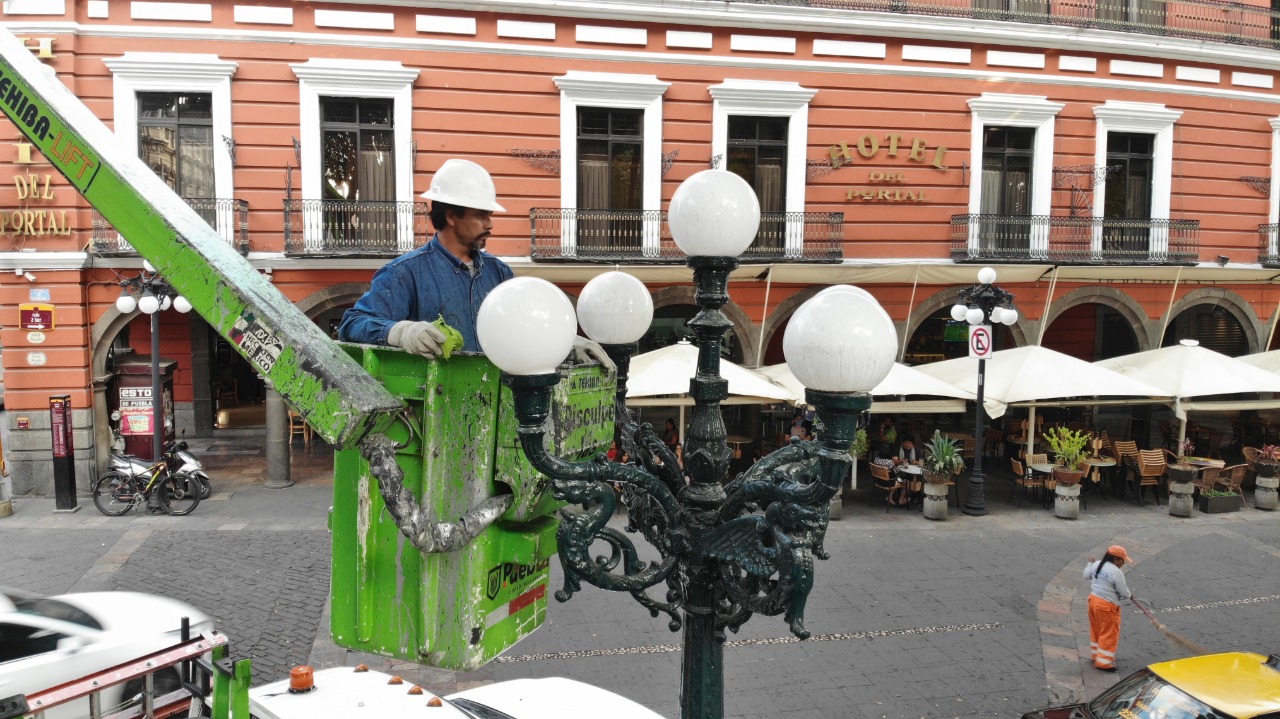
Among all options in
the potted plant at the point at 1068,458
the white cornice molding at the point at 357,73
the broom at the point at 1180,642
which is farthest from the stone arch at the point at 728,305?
the broom at the point at 1180,642

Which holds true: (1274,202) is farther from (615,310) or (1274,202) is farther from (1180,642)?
(615,310)

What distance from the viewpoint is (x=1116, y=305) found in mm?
16500

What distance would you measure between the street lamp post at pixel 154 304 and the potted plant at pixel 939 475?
11348 mm

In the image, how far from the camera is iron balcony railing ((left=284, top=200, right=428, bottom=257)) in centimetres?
1334

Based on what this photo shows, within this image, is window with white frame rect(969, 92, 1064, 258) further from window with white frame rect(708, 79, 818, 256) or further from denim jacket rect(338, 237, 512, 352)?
denim jacket rect(338, 237, 512, 352)

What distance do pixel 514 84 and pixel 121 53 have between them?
19.8 ft

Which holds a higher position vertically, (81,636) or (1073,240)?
(1073,240)

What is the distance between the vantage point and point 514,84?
13938mm

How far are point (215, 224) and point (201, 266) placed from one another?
12.0 meters

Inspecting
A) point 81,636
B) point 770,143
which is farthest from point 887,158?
point 81,636

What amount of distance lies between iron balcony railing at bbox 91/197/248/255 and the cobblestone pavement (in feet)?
13.4

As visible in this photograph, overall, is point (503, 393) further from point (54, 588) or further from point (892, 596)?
point (54, 588)

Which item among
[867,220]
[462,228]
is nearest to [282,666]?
[462,228]

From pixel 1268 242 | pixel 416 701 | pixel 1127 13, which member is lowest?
pixel 416 701
